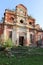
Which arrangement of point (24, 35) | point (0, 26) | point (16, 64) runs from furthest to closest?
point (24, 35) < point (0, 26) < point (16, 64)

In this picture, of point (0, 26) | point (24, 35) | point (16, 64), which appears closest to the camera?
point (16, 64)

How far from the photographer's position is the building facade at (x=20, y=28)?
107 ft

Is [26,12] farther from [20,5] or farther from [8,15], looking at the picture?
[8,15]

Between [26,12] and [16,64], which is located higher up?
[26,12]

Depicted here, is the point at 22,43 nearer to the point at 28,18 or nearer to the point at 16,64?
the point at 28,18

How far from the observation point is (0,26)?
105 ft

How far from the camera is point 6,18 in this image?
1276 inches

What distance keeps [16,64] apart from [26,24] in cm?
2304

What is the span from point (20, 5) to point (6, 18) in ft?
14.9


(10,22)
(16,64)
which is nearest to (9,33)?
(10,22)

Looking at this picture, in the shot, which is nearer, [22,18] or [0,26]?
[0,26]

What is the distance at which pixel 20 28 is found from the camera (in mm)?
34062

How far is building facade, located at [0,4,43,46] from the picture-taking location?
32.5m

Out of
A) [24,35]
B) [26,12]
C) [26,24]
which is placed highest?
[26,12]
